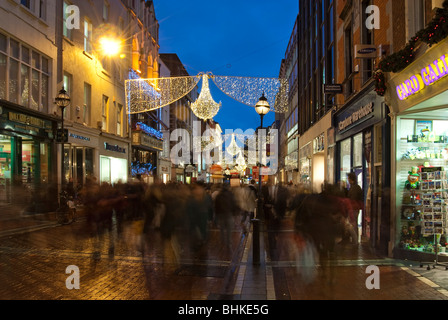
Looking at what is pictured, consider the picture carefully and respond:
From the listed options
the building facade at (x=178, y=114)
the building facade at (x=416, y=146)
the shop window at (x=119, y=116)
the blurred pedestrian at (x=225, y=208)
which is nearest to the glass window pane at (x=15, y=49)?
the blurred pedestrian at (x=225, y=208)

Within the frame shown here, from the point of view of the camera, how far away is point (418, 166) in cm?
932

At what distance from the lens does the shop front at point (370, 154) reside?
1015 cm

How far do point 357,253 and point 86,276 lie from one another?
6.60 m

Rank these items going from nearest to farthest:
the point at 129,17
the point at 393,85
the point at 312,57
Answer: the point at 393,85 → the point at 312,57 → the point at 129,17

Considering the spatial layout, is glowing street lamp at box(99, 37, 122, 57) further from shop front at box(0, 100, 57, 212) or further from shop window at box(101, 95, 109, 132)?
shop front at box(0, 100, 57, 212)

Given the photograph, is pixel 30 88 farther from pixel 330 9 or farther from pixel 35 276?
pixel 330 9

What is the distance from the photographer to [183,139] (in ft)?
169

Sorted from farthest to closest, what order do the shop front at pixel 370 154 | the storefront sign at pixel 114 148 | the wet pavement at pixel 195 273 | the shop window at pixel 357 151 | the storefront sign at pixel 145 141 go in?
the storefront sign at pixel 145 141 < the storefront sign at pixel 114 148 < the shop window at pixel 357 151 < the shop front at pixel 370 154 < the wet pavement at pixel 195 273

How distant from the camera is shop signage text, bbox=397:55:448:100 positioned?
23.5 ft

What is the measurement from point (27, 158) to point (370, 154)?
14207mm

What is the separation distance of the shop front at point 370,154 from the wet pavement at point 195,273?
0.88 m

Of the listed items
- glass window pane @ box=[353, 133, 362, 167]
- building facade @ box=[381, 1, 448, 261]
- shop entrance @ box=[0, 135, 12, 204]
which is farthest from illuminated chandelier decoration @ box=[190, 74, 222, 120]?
building facade @ box=[381, 1, 448, 261]

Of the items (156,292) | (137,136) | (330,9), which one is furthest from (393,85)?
(137,136)

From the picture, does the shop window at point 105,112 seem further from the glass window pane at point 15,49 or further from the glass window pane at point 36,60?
the glass window pane at point 15,49
